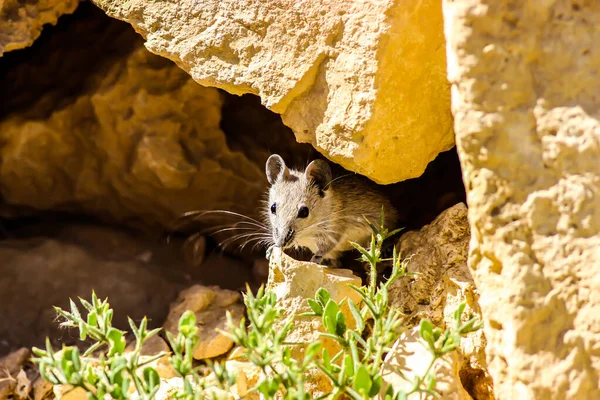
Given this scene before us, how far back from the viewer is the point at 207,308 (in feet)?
13.3

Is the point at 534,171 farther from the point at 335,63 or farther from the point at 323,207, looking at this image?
the point at 323,207

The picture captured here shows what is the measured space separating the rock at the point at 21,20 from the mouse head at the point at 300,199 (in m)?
1.67

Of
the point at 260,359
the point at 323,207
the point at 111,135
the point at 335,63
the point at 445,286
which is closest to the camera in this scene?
the point at 260,359

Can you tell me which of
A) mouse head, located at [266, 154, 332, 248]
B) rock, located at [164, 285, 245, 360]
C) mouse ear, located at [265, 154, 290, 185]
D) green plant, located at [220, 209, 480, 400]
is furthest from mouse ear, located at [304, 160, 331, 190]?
green plant, located at [220, 209, 480, 400]

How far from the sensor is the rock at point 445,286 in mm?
2826

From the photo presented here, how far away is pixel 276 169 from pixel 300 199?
33 cm

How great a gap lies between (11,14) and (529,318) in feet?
10.7

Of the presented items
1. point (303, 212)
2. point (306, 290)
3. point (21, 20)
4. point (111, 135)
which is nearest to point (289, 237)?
point (303, 212)

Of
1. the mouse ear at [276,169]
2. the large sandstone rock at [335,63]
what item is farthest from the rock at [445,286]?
the mouse ear at [276,169]

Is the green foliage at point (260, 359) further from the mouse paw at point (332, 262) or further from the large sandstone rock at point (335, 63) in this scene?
the mouse paw at point (332, 262)

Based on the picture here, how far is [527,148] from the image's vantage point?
2.22 m

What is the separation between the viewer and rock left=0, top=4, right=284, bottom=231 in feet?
14.8

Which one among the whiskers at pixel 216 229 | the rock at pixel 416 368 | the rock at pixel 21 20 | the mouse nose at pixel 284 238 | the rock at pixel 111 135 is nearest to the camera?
the rock at pixel 416 368

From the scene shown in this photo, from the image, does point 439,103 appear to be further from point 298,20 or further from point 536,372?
point 536,372
